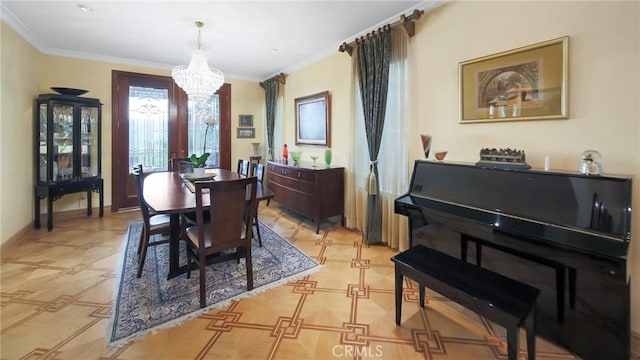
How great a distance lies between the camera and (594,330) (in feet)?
5.00

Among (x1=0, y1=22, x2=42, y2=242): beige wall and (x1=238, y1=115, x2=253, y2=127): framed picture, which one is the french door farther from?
(x1=0, y1=22, x2=42, y2=242): beige wall

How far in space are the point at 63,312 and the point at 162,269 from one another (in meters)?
0.74

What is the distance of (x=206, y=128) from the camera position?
17.7 ft

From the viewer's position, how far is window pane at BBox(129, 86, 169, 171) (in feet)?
15.6

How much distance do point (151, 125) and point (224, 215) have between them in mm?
3686

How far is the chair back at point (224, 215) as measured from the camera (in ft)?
6.68

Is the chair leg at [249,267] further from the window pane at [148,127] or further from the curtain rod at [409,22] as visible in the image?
the window pane at [148,127]

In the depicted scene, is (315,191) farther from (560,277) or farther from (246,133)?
(246,133)

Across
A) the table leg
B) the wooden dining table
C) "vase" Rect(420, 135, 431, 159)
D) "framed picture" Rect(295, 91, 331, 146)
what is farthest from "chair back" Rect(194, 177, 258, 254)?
"framed picture" Rect(295, 91, 331, 146)

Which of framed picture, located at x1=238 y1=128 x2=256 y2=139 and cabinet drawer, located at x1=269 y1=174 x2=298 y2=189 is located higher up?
framed picture, located at x1=238 y1=128 x2=256 y2=139

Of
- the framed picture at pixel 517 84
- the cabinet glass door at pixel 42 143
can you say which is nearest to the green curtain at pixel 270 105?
the cabinet glass door at pixel 42 143

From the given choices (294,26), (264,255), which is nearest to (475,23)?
(294,26)

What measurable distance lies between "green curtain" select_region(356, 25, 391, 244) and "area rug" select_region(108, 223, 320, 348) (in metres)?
0.91

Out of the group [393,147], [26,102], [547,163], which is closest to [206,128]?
[26,102]
